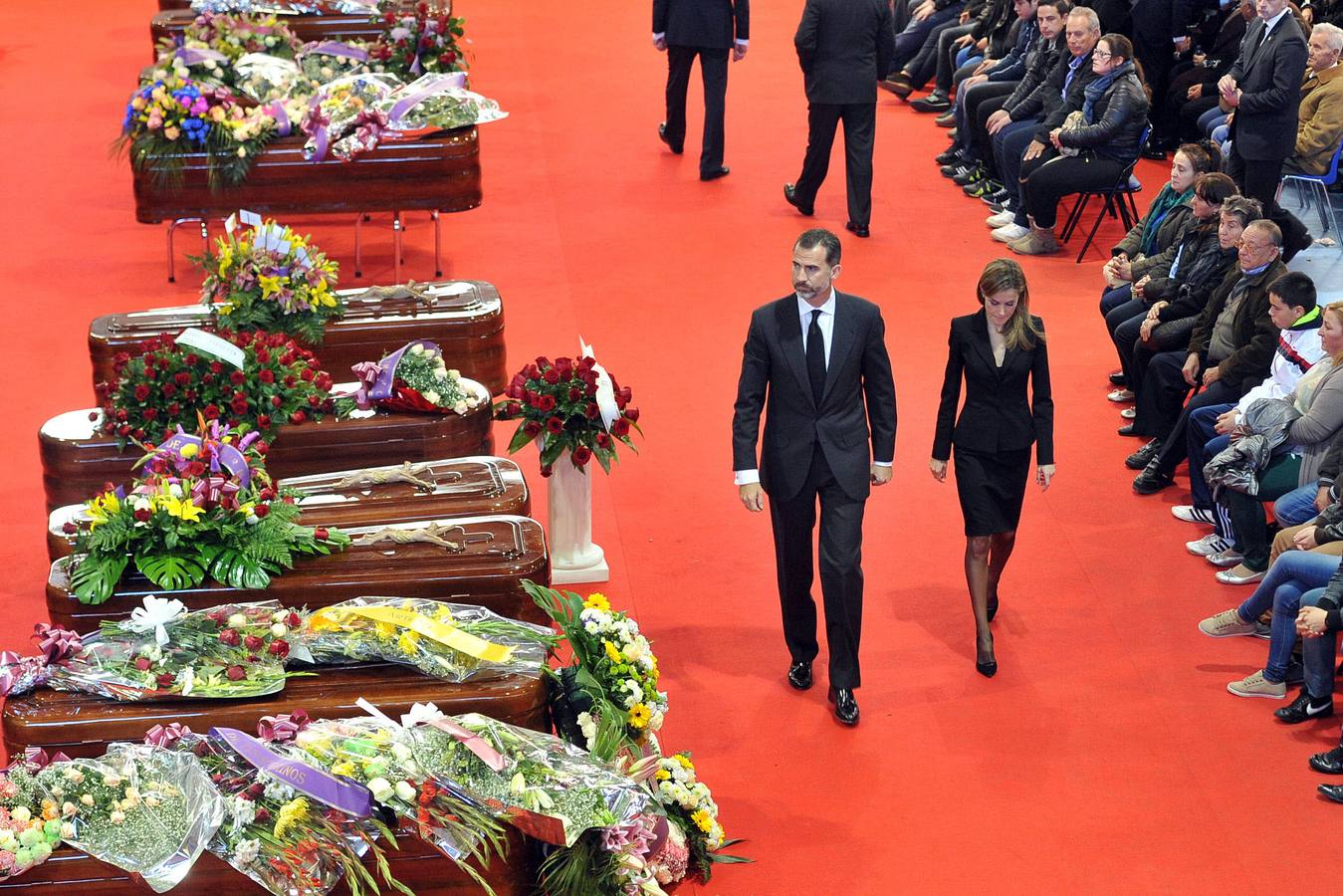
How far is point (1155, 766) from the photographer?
5582 millimetres

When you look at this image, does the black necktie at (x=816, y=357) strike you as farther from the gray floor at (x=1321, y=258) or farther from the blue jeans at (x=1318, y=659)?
the gray floor at (x=1321, y=258)

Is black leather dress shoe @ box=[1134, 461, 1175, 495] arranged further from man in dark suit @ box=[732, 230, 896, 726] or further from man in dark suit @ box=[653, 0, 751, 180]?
man in dark suit @ box=[653, 0, 751, 180]

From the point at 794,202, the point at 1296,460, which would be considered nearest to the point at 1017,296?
the point at 1296,460

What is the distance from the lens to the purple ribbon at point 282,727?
4382 millimetres

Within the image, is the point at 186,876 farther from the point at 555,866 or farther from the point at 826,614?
the point at 826,614

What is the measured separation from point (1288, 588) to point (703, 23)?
654 centimetres

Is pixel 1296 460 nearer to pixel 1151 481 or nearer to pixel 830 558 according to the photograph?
pixel 1151 481

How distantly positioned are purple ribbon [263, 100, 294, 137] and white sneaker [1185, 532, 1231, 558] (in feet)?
17.8

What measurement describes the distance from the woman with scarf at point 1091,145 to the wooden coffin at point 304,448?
4.76 m

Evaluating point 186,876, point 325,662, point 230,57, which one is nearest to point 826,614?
point 325,662

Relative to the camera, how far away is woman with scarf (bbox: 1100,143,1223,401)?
26.7 feet

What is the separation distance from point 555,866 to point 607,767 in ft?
0.99

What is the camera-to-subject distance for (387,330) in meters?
7.37

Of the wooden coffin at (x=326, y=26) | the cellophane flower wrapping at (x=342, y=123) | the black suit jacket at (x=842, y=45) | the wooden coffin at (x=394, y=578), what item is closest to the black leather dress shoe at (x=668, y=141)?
the black suit jacket at (x=842, y=45)
